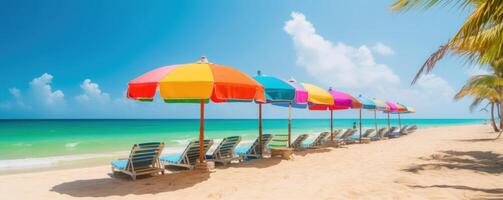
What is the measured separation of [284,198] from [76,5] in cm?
3488

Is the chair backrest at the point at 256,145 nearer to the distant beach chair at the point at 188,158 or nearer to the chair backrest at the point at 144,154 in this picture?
the distant beach chair at the point at 188,158

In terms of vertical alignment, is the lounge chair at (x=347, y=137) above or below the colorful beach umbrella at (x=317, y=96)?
below

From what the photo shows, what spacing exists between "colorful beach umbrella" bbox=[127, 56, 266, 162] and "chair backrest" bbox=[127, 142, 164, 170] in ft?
3.55

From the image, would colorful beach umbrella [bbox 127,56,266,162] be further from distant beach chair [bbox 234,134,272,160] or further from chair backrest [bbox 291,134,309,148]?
chair backrest [bbox 291,134,309,148]

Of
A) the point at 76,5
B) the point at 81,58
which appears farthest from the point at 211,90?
the point at 81,58

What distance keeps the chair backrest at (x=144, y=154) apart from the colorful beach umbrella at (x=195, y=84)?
108 cm

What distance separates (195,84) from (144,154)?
82.1 inches

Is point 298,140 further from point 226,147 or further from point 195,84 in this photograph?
point 195,84

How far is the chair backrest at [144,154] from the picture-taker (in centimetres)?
611

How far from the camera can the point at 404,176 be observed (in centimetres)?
609

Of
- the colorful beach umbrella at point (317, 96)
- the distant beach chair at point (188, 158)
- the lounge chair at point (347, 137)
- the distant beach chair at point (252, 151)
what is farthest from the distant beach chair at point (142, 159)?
the lounge chair at point (347, 137)

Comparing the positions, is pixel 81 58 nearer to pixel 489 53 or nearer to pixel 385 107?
pixel 385 107

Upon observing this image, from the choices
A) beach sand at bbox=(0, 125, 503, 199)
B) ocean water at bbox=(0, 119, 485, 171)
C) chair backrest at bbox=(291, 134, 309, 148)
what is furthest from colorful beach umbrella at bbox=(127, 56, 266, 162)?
ocean water at bbox=(0, 119, 485, 171)

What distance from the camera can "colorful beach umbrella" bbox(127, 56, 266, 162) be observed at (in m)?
5.04
